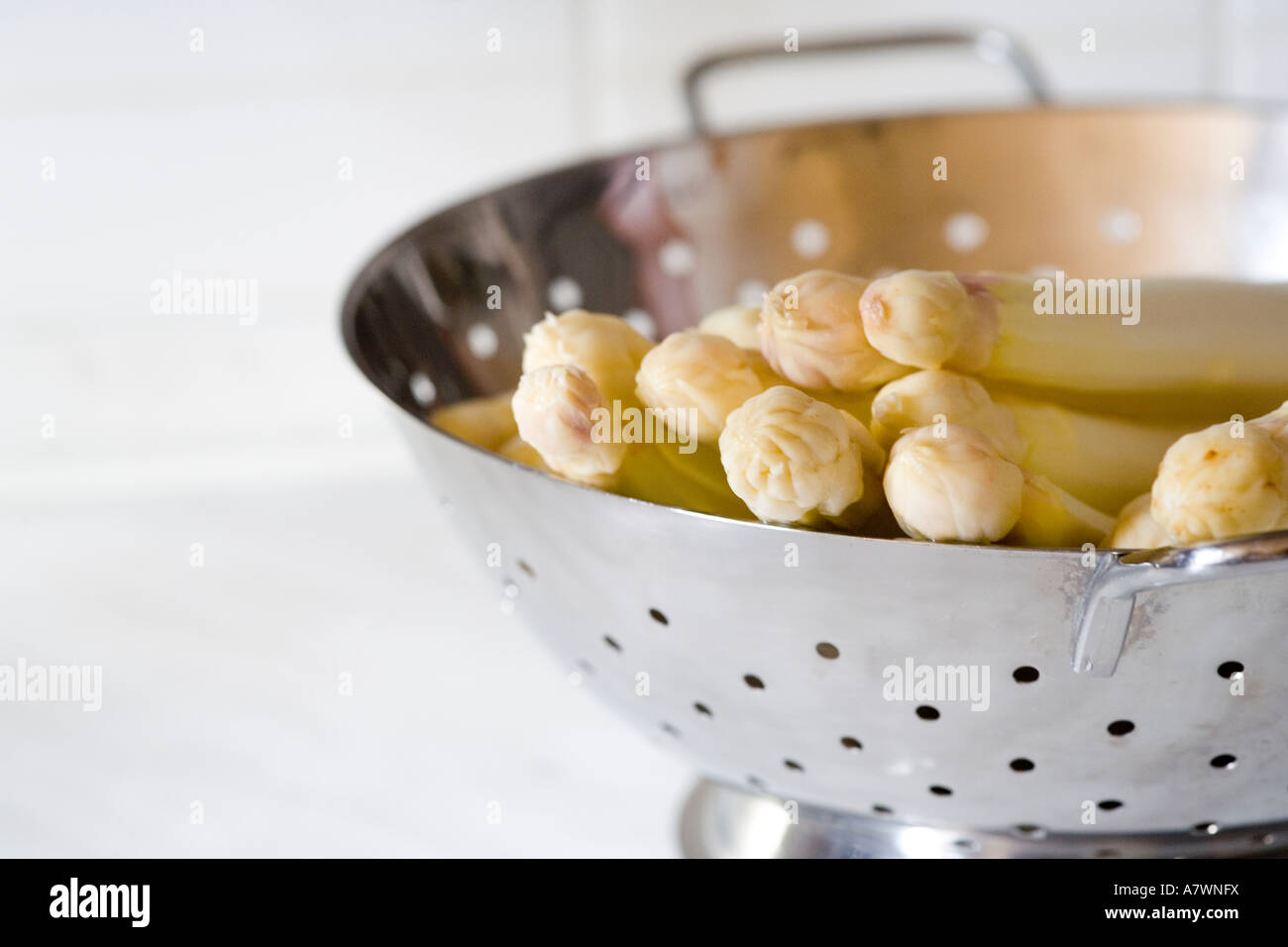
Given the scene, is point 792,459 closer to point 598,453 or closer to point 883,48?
point 598,453

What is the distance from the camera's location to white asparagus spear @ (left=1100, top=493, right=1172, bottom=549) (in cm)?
24

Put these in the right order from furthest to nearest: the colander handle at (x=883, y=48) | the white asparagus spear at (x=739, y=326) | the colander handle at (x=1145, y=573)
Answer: the colander handle at (x=883, y=48)
the white asparagus spear at (x=739, y=326)
the colander handle at (x=1145, y=573)

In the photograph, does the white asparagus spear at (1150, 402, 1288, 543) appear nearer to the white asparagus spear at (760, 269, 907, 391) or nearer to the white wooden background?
the white asparagus spear at (760, 269, 907, 391)

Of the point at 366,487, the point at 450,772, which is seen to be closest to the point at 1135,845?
the point at 450,772

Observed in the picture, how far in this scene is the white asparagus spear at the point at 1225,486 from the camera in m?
0.22

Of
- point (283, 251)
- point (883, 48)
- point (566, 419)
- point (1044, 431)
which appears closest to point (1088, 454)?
point (1044, 431)

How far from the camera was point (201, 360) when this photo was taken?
595mm

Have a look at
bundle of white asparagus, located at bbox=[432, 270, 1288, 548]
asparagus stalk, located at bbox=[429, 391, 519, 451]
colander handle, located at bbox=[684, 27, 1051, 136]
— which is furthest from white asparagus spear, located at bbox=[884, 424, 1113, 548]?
colander handle, located at bbox=[684, 27, 1051, 136]

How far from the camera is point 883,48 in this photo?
0.47 metres

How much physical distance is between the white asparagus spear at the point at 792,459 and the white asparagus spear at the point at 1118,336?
0.03m

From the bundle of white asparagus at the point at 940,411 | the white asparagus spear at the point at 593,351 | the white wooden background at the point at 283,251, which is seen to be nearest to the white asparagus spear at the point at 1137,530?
the bundle of white asparagus at the point at 940,411

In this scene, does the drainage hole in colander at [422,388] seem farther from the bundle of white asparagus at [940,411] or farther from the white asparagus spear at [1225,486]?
the white asparagus spear at [1225,486]

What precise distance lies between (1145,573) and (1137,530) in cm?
6
